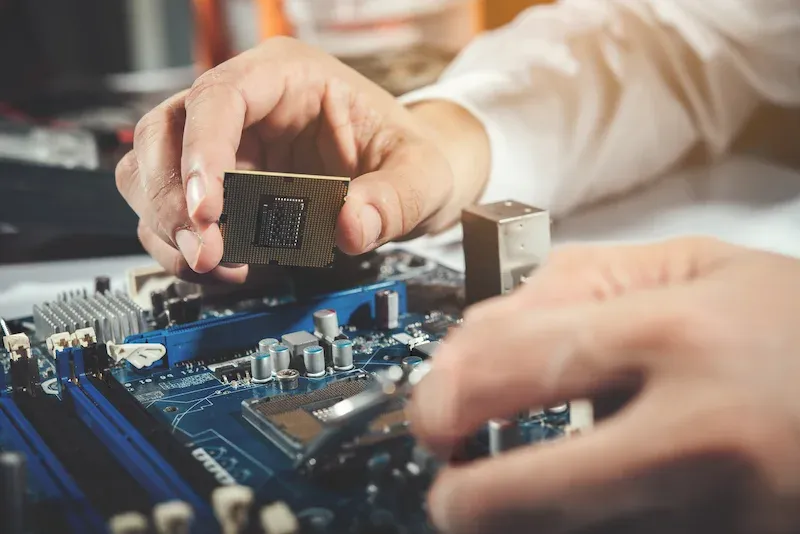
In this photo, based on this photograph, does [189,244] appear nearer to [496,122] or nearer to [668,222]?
[496,122]

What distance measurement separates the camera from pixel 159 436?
1.05 m

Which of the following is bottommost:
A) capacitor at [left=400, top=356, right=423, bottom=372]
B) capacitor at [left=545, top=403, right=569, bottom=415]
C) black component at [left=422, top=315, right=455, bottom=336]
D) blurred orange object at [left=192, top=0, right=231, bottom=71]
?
capacitor at [left=545, top=403, right=569, bottom=415]

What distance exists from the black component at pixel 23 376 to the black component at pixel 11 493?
37 cm

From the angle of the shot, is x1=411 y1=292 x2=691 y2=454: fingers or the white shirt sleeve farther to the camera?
the white shirt sleeve

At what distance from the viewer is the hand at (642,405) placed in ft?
2.37

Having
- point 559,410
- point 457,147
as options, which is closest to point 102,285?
point 457,147

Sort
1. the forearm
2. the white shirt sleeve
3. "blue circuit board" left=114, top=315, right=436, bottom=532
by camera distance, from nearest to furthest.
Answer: "blue circuit board" left=114, top=315, right=436, bottom=532 → the forearm → the white shirt sleeve

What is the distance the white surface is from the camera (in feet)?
6.24

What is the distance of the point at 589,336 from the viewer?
2.54ft

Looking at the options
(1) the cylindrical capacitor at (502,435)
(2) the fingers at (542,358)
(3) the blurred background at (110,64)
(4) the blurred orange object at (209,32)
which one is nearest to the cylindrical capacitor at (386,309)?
(1) the cylindrical capacitor at (502,435)

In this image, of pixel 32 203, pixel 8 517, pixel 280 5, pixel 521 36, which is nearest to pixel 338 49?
pixel 280 5

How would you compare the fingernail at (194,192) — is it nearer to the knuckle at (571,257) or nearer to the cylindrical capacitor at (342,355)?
the cylindrical capacitor at (342,355)

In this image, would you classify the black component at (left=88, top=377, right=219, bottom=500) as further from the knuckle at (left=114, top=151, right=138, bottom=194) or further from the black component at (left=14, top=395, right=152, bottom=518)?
the knuckle at (left=114, top=151, right=138, bottom=194)

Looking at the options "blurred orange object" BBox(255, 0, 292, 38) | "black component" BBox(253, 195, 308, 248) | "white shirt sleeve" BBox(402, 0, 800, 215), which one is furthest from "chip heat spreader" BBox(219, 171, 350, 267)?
"blurred orange object" BBox(255, 0, 292, 38)
